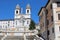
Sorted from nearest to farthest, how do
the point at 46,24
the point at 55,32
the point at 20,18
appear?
1. the point at 55,32
2. the point at 46,24
3. the point at 20,18

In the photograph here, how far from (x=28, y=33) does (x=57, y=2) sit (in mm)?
14931

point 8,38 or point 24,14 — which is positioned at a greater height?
point 24,14

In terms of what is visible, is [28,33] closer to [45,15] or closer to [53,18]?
[45,15]

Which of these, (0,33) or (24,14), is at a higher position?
(24,14)

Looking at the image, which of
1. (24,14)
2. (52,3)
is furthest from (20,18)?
(52,3)

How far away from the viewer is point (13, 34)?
50.0 meters

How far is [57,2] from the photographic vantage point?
3919cm

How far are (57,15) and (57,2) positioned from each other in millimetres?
3115

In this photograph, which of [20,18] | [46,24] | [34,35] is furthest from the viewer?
[20,18]

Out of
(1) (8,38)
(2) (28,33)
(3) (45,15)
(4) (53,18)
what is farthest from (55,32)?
(1) (8,38)

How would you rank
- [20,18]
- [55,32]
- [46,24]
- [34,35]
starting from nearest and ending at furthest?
[55,32] < [46,24] < [34,35] < [20,18]

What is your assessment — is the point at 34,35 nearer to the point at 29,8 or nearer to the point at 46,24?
the point at 46,24

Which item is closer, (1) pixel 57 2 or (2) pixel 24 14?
(1) pixel 57 2

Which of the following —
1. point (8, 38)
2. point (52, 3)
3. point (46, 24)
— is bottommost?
point (8, 38)
